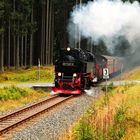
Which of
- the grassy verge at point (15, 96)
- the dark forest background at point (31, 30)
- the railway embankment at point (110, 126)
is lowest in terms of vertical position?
the grassy verge at point (15, 96)

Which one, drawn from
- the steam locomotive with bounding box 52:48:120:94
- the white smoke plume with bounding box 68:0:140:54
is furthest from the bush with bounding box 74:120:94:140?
the white smoke plume with bounding box 68:0:140:54

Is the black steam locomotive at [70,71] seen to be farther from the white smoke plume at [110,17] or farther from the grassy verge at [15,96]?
the white smoke plume at [110,17]

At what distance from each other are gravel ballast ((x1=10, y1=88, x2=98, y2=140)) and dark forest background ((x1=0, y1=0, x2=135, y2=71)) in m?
22.0

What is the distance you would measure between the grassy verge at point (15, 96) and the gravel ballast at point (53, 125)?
3109mm

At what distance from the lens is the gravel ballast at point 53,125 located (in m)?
15.6

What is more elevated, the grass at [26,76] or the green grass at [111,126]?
the green grass at [111,126]

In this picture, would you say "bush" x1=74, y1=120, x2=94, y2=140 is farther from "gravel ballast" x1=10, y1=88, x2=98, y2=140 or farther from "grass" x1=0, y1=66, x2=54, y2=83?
"grass" x1=0, y1=66, x2=54, y2=83

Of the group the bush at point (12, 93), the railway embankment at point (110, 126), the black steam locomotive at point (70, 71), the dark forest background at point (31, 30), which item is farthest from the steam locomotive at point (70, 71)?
the dark forest background at point (31, 30)

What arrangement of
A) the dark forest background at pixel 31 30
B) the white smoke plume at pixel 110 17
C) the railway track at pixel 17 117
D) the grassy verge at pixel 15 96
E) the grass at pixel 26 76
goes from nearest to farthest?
the railway track at pixel 17 117 < the grassy verge at pixel 15 96 < the grass at pixel 26 76 < the dark forest background at pixel 31 30 < the white smoke plume at pixel 110 17

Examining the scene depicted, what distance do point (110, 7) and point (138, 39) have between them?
18876 millimetres

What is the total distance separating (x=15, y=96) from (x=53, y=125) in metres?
10.3

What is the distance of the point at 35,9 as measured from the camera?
62469 millimetres

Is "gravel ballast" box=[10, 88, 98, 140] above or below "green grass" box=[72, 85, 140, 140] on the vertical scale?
below

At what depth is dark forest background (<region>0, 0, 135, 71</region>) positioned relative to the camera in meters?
47.7
